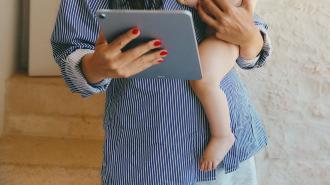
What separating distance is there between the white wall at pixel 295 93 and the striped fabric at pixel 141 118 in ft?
2.43

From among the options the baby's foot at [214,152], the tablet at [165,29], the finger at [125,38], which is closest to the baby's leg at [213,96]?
the baby's foot at [214,152]

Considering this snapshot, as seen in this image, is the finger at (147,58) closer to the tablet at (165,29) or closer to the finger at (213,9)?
the tablet at (165,29)

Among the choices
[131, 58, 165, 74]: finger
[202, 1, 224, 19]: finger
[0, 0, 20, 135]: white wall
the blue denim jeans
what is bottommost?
[0, 0, 20, 135]: white wall

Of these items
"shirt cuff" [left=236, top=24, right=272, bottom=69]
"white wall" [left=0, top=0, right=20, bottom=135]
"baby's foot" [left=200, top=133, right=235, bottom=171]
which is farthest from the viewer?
"white wall" [left=0, top=0, right=20, bottom=135]

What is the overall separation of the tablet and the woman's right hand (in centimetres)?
1

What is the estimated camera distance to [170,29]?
683 mm

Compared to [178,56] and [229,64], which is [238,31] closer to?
[229,64]

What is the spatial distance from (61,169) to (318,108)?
1129mm

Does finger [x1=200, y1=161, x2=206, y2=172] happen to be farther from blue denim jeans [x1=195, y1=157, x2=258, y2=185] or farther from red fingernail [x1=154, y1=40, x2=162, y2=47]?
red fingernail [x1=154, y1=40, x2=162, y2=47]

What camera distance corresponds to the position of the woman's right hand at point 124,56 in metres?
0.70

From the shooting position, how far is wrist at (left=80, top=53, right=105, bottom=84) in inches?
30.8

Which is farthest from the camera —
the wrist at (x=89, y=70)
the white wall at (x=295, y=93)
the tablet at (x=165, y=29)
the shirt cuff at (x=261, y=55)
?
the white wall at (x=295, y=93)

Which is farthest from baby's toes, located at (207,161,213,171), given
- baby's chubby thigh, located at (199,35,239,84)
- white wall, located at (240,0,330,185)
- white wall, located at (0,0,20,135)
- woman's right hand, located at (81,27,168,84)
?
white wall, located at (0,0,20,135)

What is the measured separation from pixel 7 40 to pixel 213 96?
1678mm
